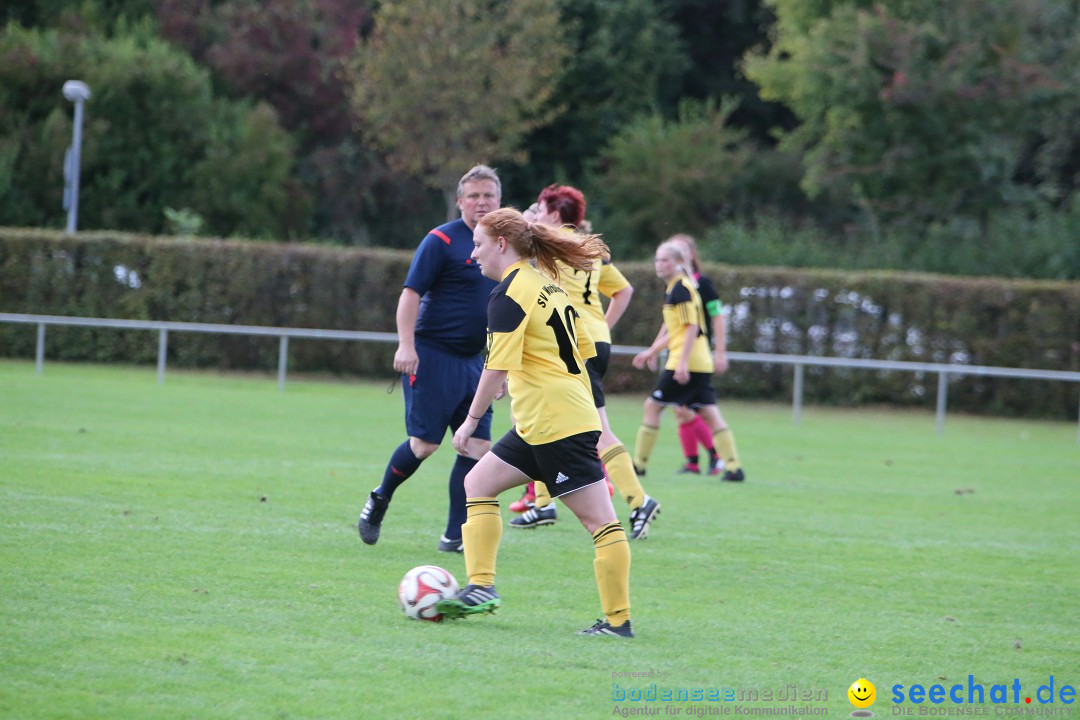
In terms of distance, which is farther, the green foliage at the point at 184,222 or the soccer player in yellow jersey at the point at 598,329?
the green foliage at the point at 184,222

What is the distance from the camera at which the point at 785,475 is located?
12805 mm

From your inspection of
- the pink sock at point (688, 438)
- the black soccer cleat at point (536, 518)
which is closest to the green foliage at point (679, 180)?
the pink sock at point (688, 438)

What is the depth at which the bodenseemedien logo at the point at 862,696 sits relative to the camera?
4816mm

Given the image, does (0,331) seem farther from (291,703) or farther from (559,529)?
(291,703)

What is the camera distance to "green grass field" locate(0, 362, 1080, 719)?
480 centimetres

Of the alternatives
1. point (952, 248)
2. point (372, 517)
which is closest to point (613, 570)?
point (372, 517)

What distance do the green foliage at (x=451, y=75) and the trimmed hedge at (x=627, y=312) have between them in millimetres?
8646

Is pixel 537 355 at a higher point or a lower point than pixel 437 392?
higher

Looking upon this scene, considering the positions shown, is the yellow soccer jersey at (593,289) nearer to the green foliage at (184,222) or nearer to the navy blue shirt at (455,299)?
the navy blue shirt at (455,299)

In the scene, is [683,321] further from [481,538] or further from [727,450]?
[481,538]

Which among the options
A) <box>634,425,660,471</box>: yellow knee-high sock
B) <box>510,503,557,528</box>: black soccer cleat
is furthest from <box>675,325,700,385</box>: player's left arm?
<box>510,503,557,528</box>: black soccer cleat

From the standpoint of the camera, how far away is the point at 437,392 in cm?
764

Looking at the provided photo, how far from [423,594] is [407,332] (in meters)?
1.97

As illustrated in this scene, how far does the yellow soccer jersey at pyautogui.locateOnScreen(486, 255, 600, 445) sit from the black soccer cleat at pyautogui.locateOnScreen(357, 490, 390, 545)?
2.15 meters
